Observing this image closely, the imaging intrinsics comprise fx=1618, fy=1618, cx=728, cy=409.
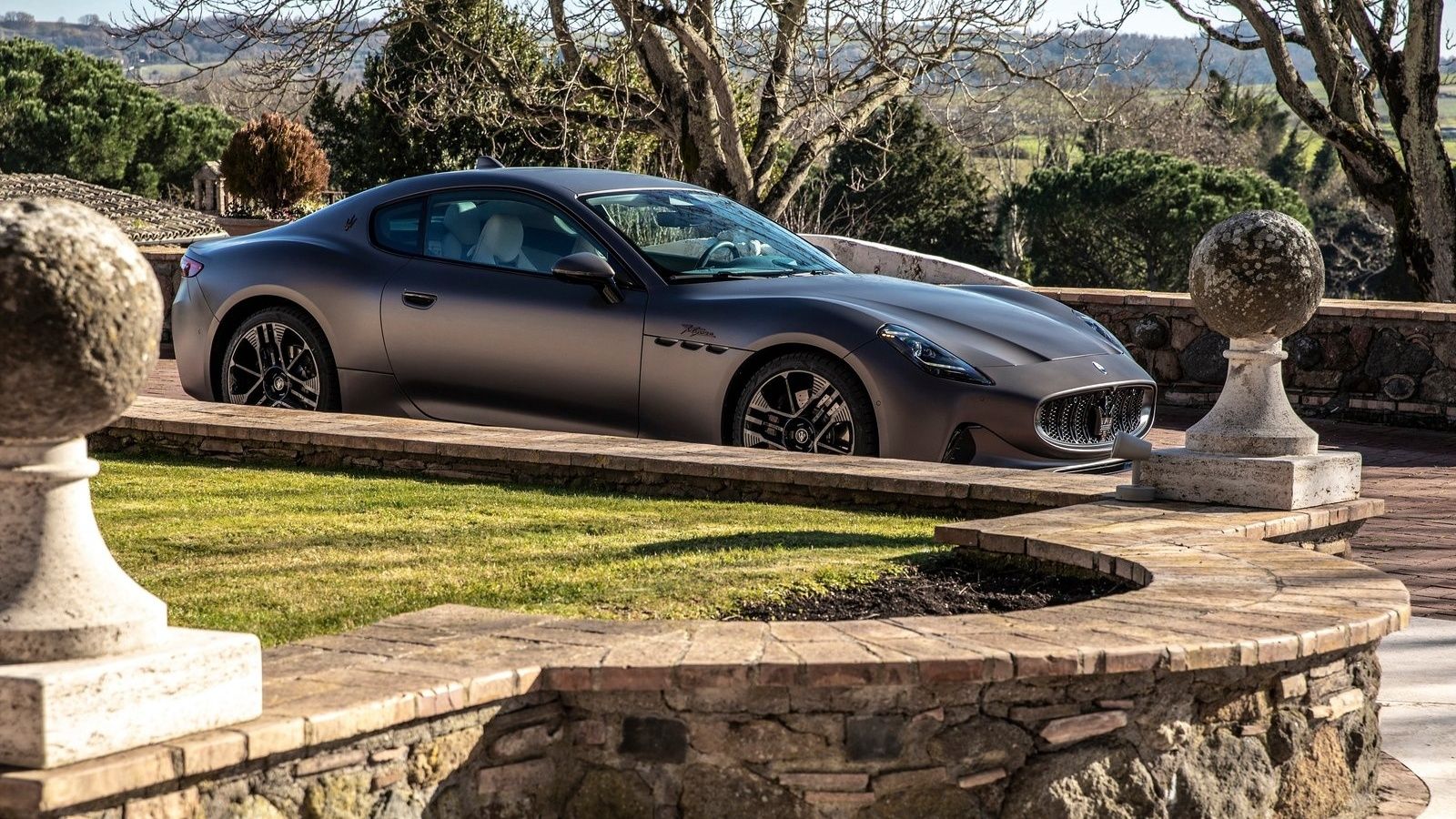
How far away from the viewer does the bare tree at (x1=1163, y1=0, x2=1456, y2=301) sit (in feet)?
50.3

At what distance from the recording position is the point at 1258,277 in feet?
17.9

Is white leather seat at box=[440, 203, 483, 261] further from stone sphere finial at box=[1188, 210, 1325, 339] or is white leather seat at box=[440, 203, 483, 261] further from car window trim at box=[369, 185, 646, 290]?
stone sphere finial at box=[1188, 210, 1325, 339]

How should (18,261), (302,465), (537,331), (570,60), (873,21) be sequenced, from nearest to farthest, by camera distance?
(18,261)
(302,465)
(537,331)
(873,21)
(570,60)

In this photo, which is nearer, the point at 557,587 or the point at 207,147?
the point at 557,587

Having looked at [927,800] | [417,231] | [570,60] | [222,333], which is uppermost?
[570,60]

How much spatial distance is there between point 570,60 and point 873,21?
3130 mm

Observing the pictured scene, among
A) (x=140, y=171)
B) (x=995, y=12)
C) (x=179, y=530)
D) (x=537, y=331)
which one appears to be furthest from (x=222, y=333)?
(x=140, y=171)

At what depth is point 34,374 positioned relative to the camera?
8.87 ft

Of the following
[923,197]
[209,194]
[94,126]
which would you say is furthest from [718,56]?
[94,126]

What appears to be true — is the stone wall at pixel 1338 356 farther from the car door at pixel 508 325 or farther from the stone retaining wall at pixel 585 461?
the stone retaining wall at pixel 585 461

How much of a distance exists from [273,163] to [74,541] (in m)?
22.3

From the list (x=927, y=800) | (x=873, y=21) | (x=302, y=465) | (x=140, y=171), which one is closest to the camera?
(x=927, y=800)

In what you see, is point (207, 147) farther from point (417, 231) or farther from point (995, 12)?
point (417, 231)

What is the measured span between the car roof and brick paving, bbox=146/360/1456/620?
3013 mm
